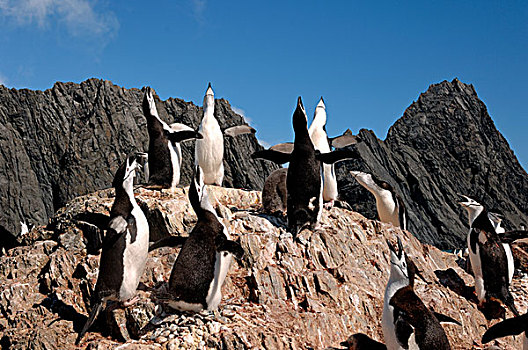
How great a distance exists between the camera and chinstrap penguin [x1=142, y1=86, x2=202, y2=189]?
8.85 m

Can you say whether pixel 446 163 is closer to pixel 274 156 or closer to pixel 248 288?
pixel 274 156

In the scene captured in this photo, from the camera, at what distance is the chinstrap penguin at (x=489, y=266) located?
7.37 meters

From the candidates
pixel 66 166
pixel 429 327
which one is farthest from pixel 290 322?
pixel 66 166

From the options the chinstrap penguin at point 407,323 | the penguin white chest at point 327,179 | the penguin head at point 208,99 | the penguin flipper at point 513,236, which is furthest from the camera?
the penguin head at point 208,99

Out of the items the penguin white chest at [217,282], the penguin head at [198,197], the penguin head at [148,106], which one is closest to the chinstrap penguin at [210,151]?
the penguin head at [148,106]

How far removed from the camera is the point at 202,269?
5.53m

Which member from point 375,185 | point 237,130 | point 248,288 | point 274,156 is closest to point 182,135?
point 274,156

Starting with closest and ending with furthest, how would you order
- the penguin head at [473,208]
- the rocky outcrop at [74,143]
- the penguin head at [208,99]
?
the penguin head at [473,208]
the penguin head at [208,99]
the rocky outcrop at [74,143]

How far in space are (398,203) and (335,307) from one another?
492cm

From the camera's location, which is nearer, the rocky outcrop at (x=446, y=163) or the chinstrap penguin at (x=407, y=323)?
the chinstrap penguin at (x=407, y=323)

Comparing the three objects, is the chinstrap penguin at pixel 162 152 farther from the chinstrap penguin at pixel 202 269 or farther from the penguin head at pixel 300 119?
the chinstrap penguin at pixel 202 269

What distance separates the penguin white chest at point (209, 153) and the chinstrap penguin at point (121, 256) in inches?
126

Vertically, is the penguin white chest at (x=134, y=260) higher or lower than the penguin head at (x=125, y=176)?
lower

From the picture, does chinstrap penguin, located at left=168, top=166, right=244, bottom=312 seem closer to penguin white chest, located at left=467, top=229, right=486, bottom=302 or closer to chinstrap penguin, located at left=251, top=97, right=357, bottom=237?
chinstrap penguin, located at left=251, top=97, right=357, bottom=237
